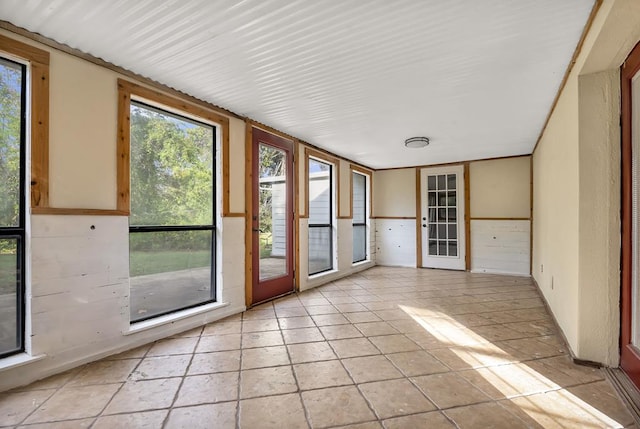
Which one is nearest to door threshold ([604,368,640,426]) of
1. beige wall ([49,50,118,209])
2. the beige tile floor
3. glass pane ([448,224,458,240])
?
the beige tile floor

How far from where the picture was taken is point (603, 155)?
2.11 m

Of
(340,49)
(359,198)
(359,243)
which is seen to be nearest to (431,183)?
(359,198)

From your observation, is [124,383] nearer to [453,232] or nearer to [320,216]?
[320,216]

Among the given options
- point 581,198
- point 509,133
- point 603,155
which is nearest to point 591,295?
point 581,198

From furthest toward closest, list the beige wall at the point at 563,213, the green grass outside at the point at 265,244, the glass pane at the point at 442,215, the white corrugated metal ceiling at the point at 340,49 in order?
1. the glass pane at the point at 442,215
2. the green grass outside at the point at 265,244
3. the beige wall at the point at 563,213
4. the white corrugated metal ceiling at the point at 340,49

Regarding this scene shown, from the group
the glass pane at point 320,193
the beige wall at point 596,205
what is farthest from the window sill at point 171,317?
the beige wall at point 596,205

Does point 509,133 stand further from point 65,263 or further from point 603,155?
point 65,263

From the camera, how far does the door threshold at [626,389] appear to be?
1.69 m

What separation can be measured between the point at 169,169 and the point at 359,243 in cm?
456

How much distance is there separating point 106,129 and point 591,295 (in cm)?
376

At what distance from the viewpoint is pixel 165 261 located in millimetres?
2953

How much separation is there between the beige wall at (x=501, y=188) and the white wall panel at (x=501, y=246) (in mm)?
184

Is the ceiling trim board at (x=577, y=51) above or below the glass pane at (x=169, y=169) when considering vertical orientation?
above

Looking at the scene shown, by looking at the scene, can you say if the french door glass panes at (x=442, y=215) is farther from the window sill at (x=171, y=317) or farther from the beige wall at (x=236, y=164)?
the window sill at (x=171, y=317)
